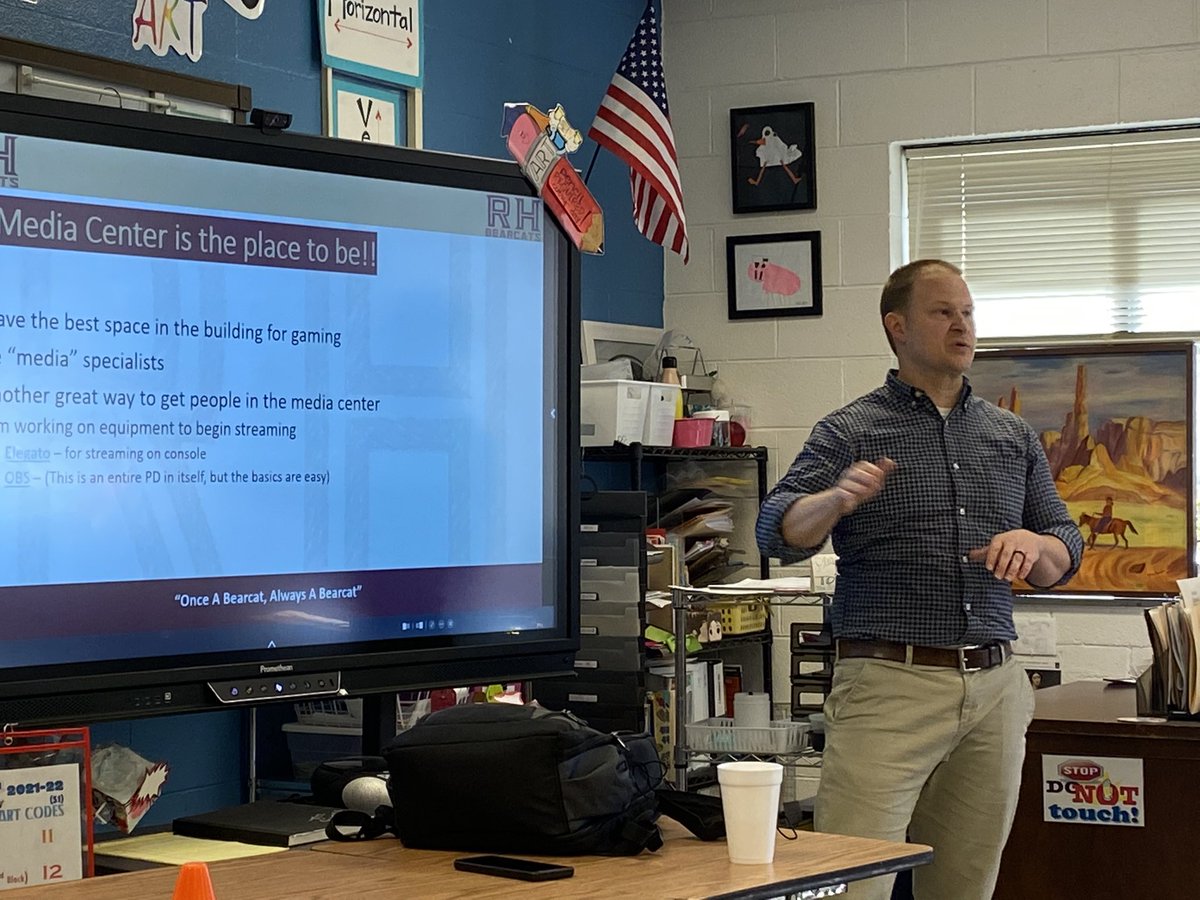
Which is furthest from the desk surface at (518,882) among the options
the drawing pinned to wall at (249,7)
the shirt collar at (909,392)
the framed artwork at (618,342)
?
the framed artwork at (618,342)

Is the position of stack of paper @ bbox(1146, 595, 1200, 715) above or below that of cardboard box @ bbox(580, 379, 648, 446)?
below

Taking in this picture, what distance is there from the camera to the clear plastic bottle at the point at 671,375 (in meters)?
4.50

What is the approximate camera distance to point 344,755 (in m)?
3.06

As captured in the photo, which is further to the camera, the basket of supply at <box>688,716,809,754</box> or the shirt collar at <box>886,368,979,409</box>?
the basket of supply at <box>688,716,809,754</box>

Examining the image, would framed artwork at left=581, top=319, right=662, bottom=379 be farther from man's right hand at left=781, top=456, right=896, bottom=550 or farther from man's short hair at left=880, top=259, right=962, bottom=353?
man's right hand at left=781, top=456, right=896, bottom=550

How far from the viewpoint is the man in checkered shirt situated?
9.68 ft

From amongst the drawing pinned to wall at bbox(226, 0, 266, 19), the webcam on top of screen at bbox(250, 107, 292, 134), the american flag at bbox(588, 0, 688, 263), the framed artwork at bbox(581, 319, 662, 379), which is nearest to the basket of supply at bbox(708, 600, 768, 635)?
the framed artwork at bbox(581, 319, 662, 379)

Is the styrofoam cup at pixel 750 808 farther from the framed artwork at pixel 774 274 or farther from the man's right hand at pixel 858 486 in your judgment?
the framed artwork at pixel 774 274

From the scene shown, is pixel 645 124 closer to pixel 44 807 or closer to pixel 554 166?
pixel 554 166

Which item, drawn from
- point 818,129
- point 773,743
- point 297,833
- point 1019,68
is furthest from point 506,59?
point 297,833

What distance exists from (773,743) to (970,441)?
3.69 ft

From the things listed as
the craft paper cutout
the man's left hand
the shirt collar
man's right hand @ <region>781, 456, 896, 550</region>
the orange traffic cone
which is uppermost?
the craft paper cutout

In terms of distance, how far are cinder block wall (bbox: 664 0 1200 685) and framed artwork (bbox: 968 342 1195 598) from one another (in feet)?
0.51

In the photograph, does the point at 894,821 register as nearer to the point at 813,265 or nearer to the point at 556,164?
the point at 556,164
